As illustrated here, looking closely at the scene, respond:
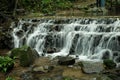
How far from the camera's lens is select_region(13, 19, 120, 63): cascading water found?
14.3 m

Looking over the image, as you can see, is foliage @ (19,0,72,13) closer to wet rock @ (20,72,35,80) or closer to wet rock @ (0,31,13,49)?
wet rock @ (0,31,13,49)

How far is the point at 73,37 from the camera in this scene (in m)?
15.6

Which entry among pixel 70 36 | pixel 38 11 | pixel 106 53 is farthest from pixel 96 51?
pixel 38 11

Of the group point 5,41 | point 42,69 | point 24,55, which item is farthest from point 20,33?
point 42,69

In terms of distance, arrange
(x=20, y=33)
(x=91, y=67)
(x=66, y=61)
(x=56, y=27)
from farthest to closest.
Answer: (x=20, y=33) → (x=56, y=27) → (x=66, y=61) → (x=91, y=67)

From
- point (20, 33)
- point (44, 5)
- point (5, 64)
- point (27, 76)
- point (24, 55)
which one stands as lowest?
point (27, 76)

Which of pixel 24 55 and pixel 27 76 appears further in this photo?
pixel 24 55

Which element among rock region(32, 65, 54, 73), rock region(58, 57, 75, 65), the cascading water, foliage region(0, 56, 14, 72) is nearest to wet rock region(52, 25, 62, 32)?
the cascading water

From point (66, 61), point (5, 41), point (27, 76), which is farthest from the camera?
point (5, 41)

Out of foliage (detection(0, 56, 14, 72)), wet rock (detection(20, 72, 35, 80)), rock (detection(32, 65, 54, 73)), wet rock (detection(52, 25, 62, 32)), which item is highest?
wet rock (detection(52, 25, 62, 32))

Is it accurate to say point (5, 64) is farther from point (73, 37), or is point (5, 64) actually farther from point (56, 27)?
point (56, 27)

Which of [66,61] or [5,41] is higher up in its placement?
[5,41]

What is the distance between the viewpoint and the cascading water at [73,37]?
1426cm

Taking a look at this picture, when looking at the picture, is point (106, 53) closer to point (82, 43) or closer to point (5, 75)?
point (82, 43)
